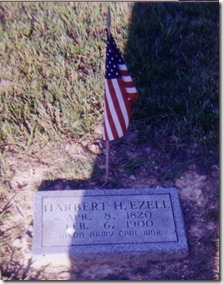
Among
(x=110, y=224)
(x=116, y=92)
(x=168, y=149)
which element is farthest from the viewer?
(x=168, y=149)

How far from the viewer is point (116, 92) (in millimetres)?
3369

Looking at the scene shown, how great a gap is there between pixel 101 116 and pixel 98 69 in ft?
2.10

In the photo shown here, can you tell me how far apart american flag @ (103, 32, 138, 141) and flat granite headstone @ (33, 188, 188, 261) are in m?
0.54

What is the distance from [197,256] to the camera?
141 inches

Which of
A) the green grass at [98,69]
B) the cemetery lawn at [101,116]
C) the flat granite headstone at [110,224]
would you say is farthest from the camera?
the green grass at [98,69]

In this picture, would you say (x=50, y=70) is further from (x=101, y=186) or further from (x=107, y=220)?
(x=107, y=220)

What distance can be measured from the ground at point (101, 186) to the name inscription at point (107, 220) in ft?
0.63

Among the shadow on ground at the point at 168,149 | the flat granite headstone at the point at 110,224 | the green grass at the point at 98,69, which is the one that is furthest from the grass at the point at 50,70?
the flat granite headstone at the point at 110,224

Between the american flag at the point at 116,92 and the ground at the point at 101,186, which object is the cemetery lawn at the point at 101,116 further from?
the american flag at the point at 116,92

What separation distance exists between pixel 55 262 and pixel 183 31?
10.1ft

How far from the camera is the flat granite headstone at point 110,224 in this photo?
3.47m

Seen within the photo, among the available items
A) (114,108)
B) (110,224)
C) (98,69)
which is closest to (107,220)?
(110,224)

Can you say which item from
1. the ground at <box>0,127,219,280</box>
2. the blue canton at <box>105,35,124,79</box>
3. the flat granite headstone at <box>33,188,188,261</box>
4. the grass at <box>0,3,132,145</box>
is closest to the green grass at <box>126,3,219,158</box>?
the ground at <box>0,127,219,280</box>

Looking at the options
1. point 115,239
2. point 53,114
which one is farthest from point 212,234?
point 53,114
